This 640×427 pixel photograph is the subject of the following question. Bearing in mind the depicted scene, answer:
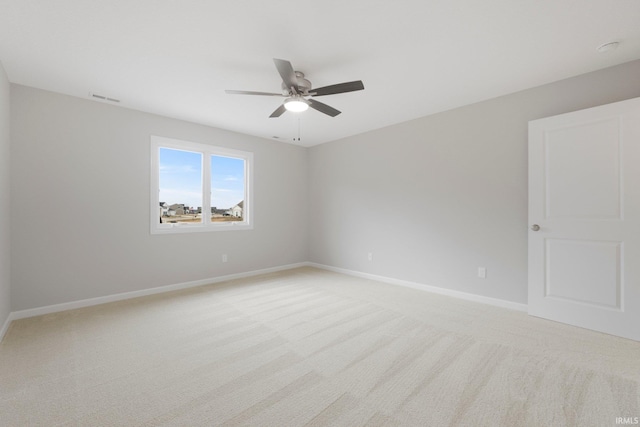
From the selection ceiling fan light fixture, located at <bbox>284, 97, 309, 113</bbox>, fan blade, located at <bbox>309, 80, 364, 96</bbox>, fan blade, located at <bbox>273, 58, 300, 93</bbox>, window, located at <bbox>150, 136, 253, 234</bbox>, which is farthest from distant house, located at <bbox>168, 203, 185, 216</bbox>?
fan blade, located at <bbox>309, 80, 364, 96</bbox>

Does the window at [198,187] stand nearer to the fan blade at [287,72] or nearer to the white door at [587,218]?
the fan blade at [287,72]

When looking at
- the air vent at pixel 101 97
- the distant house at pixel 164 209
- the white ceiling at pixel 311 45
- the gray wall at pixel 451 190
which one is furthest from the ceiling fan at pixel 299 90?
the distant house at pixel 164 209

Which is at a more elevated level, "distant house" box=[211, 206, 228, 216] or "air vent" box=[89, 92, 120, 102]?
"air vent" box=[89, 92, 120, 102]

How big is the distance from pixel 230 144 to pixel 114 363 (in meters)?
3.50

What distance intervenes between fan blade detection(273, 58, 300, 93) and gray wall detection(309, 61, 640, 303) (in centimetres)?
234

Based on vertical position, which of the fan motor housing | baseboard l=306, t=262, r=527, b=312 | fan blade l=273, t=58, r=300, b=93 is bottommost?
baseboard l=306, t=262, r=527, b=312

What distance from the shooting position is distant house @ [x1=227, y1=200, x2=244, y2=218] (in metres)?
4.85

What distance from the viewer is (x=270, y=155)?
5246mm

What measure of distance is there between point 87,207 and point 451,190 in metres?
4.71

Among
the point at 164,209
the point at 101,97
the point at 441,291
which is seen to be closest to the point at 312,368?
the point at 441,291

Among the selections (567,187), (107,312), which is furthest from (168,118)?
(567,187)

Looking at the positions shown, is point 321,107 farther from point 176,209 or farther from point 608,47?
point 176,209

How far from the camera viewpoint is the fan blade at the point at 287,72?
206cm

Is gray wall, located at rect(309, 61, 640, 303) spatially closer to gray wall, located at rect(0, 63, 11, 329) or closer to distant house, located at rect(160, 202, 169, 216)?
distant house, located at rect(160, 202, 169, 216)
